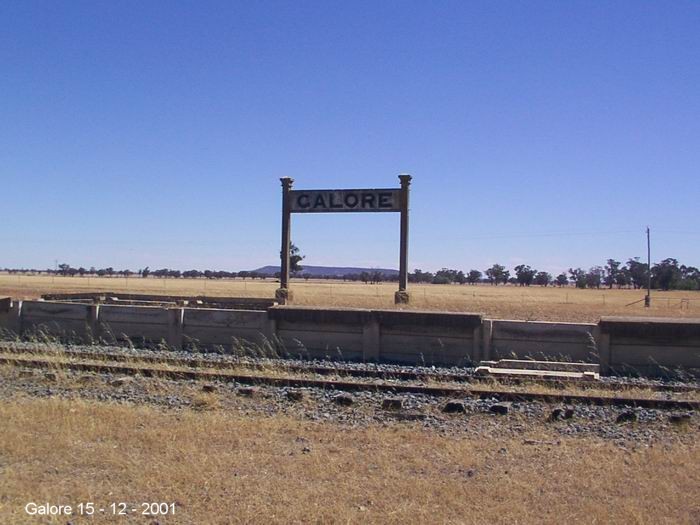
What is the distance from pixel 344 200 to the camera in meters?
24.9

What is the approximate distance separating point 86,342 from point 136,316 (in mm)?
1319

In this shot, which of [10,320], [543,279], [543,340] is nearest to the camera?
[543,340]

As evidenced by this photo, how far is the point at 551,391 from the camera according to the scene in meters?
10.7

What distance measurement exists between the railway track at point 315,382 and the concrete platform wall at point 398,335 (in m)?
2.55

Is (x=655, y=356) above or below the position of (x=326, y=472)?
above

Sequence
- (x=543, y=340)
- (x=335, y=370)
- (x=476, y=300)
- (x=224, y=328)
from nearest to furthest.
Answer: (x=335, y=370) < (x=543, y=340) < (x=224, y=328) < (x=476, y=300)

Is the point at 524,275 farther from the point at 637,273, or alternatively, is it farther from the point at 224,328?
the point at 224,328

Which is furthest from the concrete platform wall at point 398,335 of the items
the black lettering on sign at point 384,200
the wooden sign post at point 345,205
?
the black lettering on sign at point 384,200

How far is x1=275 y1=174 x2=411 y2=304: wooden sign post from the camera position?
2439cm

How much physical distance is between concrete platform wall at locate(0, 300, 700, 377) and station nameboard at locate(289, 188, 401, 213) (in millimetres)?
9356

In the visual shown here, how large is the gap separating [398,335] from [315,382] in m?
3.90

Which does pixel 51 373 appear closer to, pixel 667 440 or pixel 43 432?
pixel 43 432

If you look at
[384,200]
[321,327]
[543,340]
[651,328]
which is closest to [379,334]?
[321,327]

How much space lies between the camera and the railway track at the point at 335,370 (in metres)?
11.7
